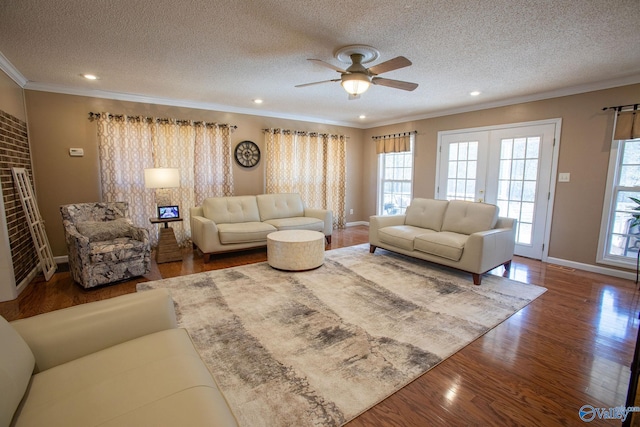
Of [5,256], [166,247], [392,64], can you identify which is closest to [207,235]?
[166,247]

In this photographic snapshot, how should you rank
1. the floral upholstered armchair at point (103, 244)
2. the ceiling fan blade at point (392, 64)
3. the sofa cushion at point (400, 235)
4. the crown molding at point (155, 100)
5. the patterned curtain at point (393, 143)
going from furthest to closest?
the patterned curtain at point (393, 143)
the sofa cushion at point (400, 235)
the crown molding at point (155, 100)
the floral upholstered armchair at point (103, 244)
the ceiling fan blade at point (392, 64)

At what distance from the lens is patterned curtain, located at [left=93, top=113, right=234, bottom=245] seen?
14.3 ft

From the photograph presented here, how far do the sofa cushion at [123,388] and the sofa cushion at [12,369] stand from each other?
6cm

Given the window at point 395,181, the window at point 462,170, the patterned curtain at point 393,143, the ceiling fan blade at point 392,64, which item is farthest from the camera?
the window at point 395,181

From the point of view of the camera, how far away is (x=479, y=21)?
2.24 meters

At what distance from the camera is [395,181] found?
21.4ft

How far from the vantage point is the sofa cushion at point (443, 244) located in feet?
11.5

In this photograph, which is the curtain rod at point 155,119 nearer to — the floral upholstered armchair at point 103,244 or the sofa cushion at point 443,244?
the floral upholstered armchair at point 103,244

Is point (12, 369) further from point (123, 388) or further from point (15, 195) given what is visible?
point (15, 195)

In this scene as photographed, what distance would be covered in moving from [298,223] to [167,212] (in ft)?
6.49

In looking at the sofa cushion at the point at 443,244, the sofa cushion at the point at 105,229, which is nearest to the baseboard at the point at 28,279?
the sofa cushion at the point at 105,229

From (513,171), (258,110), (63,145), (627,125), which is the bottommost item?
(513,171)

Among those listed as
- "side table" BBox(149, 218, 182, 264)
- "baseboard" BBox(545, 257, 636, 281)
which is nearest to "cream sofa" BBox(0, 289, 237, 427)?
"side table" BBox(149, 218, 182, 264)

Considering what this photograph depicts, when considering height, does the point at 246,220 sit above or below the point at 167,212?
below
